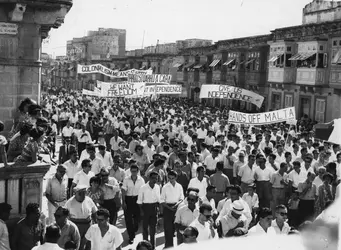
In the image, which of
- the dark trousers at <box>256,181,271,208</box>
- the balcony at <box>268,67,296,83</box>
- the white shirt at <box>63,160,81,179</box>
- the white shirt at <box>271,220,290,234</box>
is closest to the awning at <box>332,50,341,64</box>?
the balcony at <box>268,67,296,83</box>

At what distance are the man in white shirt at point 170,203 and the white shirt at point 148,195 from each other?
108mm

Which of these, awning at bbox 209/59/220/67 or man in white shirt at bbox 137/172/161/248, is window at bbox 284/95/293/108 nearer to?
awning at bbox 209/59/220/67

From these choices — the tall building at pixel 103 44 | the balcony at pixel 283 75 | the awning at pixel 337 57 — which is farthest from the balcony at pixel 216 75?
the tall building at pixel 103 44

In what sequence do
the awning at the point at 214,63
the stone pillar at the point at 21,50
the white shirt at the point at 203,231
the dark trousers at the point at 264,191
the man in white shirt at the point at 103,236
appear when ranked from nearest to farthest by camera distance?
1. the man in white shirt at the point at 103,236
2. the white shirt at the point at 203,231
3. the stone pillar at the point at 21,50
4. the dark trousers at the point at 264,191
5. the awning at the point at 214,63

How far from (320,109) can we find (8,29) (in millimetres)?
22342

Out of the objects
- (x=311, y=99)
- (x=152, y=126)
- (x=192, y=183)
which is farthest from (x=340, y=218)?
(x=311, y=99)

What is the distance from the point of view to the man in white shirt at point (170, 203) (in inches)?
359

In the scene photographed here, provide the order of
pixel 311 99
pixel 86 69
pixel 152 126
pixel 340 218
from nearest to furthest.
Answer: pixel 340 218, pixel 152 126, pixel 86 69, pixel 311 99

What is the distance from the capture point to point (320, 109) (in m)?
29.7

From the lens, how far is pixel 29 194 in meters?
7.89

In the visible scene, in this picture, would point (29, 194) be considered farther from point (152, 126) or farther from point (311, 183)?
point (152, 126)

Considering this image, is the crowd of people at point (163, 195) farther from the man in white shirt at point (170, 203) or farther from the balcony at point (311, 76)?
the balcony at point (311, 76)

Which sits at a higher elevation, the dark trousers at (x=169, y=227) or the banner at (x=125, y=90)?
the banner at (x=125, y=90)

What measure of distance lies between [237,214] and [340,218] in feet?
13.9
